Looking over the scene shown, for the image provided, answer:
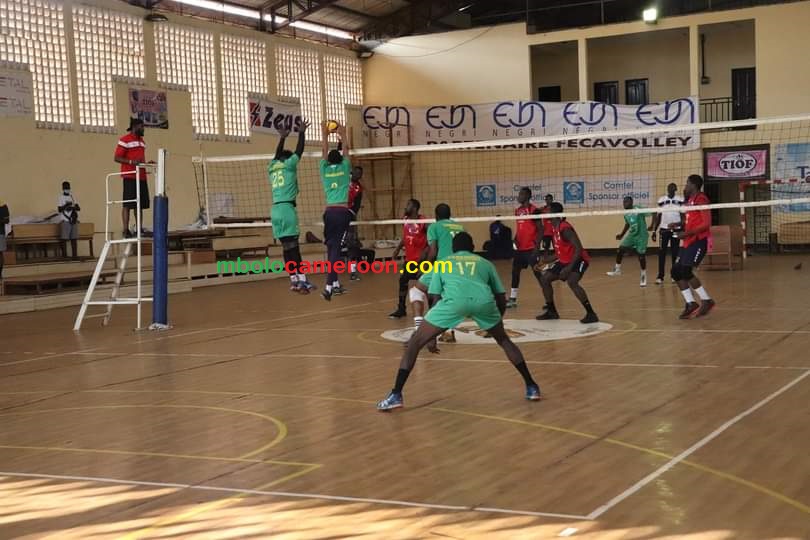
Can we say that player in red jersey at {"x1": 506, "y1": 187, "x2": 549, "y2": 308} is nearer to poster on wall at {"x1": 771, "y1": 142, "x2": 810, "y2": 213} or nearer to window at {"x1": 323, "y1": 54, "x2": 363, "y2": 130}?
poster on wall at {"x1": 771, "y1": 142, "x2": 810, "y2": 213}

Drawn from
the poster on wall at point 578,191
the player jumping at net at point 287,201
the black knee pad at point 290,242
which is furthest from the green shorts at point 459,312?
the poster on wall at point 578,191

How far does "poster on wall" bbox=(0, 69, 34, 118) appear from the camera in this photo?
68.3 feet

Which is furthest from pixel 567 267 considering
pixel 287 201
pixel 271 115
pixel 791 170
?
pixel 791 170

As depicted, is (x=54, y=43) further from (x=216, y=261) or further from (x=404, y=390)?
(x=404, y=390)

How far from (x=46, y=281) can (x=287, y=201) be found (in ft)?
30.5

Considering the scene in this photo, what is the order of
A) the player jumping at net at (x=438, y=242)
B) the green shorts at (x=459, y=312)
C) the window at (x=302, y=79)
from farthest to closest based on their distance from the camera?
the window at (x=302, y=79) → the player jumping at net at (x=438, y=242) → the green shorts at (x=459, y=312)

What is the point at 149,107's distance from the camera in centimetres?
2452

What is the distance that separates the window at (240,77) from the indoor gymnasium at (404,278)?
102 mm

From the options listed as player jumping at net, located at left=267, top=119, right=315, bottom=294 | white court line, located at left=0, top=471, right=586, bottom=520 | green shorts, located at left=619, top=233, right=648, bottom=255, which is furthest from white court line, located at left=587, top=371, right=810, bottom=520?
green shorts, located at left=619, top=233, right=648, bottom=255

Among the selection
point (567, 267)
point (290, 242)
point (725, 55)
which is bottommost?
point (567, 267)

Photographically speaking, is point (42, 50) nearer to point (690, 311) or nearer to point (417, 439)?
point (690, 311)

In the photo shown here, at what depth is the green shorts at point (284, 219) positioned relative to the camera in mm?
12492

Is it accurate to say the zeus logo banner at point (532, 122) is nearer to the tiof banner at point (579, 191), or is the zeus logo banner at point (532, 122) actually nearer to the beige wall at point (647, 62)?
the tiof banner at point (579, 191)

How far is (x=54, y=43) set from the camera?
72.3 ft
